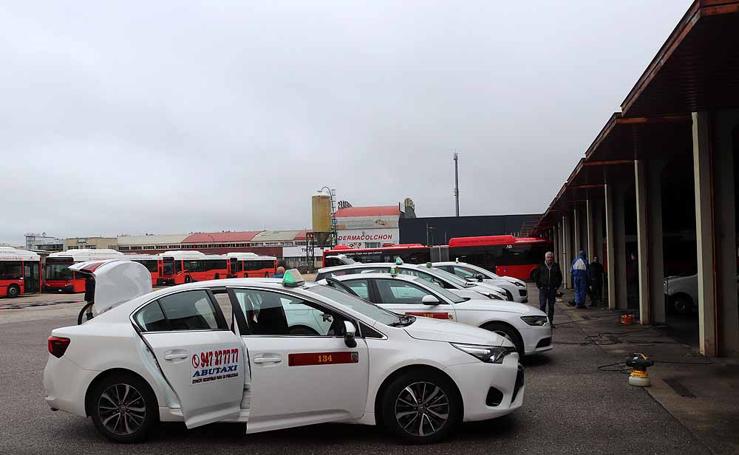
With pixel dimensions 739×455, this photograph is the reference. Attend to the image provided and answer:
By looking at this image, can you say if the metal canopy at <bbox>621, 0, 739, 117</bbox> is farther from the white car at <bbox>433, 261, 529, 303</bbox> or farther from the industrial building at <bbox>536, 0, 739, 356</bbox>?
the white car at <bbox>433, 261, 529, 303</bbox>

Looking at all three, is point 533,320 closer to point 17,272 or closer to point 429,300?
point 429,300

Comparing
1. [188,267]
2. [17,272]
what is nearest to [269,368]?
[17,272]

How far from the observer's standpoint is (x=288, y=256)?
89.0 m

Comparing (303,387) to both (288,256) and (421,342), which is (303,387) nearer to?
(421,342)

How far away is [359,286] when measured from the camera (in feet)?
31.4

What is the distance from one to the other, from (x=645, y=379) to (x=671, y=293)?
941 centimetres

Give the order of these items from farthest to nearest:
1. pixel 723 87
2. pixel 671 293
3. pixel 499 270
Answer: pixel 499 270 < pixel 671 293 < pixel 723 87

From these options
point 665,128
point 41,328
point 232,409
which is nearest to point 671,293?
point 665,128

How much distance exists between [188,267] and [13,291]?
45.0ft

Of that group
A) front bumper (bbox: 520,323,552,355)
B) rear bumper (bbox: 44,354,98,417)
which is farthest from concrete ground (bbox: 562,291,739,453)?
rear bumper (bbox: 44,354,98,417)

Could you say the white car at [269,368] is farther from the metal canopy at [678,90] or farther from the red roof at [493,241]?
the red roof at [493,241]

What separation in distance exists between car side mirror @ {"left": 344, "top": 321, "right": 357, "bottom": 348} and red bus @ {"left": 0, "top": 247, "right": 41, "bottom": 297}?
124ft

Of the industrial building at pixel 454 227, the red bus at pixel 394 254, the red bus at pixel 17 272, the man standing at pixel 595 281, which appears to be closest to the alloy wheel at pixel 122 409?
the man standing at pixel 595 281

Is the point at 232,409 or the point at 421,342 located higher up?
the point at 421,342
